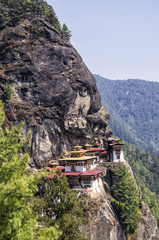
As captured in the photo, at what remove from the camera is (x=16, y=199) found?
8688 mm

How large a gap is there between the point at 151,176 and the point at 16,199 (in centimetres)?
12258

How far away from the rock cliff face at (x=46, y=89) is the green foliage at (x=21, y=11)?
→ 2446 mm

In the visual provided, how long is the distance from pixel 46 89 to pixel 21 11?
23.3 m

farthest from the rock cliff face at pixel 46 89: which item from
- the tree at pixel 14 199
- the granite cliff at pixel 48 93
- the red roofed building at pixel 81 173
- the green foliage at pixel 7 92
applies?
the tree at pixel 14 199

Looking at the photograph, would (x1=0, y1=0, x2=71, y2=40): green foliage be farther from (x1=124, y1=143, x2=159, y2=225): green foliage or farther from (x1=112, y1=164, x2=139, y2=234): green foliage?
(x1=124, y1=143, x2=159, y2=225): green foliage

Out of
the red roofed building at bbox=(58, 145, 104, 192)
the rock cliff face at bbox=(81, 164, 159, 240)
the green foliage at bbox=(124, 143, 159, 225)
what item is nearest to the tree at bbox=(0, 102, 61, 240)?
the rock cliff face at bbox=(81, 164, 159, 240)

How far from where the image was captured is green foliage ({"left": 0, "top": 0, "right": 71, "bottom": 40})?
156ft

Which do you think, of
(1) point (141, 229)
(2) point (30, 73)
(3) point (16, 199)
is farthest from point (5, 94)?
(1) point (141, 229)

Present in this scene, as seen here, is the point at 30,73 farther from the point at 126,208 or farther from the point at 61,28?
the point at 126,208

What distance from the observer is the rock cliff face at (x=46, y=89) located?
131ft

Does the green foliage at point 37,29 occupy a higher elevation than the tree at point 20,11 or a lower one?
lower

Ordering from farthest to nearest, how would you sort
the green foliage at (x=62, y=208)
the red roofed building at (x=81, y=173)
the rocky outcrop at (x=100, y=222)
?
the red roofed building at (x=81, y=173) → the rocky outcrop at (x=100, y=222) → the green foliage at (x=62, y=208)

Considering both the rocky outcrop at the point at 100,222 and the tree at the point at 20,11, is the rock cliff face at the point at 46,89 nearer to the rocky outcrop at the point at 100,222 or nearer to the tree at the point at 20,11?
the tree at the point at 20,11

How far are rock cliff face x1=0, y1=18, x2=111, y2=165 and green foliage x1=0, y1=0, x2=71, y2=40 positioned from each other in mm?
2446
